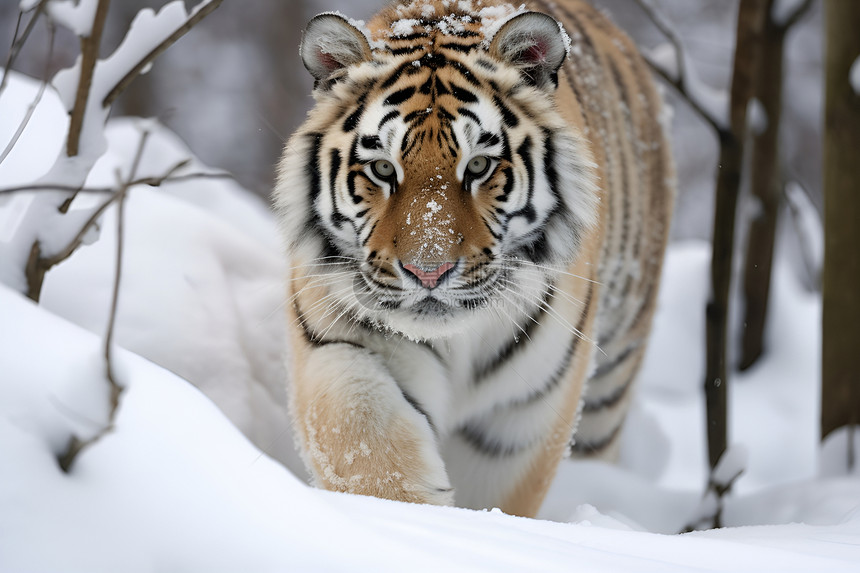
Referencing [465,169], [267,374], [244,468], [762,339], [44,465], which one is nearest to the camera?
[44,465]

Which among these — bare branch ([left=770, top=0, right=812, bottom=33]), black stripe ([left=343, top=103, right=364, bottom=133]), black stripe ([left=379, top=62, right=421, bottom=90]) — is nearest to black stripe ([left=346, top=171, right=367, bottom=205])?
black stripe ([left=343, top=103, right=364, bottom=133])

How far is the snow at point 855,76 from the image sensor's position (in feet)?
7.89

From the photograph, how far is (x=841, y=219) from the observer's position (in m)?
2.47

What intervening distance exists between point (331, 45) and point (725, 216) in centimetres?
140

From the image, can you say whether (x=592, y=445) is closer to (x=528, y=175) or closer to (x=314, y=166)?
(x=528, y=175)

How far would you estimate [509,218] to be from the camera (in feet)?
6.59

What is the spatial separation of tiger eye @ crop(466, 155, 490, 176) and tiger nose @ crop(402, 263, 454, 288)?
0.23 metres

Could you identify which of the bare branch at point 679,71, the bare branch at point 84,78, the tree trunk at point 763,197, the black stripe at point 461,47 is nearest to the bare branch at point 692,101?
the bare branch at point 679,71

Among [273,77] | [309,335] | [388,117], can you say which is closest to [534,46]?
[388,117]

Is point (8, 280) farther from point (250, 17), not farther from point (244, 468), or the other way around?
point (250, 17)

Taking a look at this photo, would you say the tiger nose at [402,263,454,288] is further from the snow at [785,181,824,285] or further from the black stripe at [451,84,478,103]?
the snow at [785,181,824,285]

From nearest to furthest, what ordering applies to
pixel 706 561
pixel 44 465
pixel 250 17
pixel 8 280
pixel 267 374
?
pixel 44 465 < pixel 706 561 < pixel 8 280 < pixel 267 374 < pixel 250 17

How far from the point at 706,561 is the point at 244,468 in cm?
64

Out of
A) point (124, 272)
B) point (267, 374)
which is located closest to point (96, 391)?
point (124, 272)
